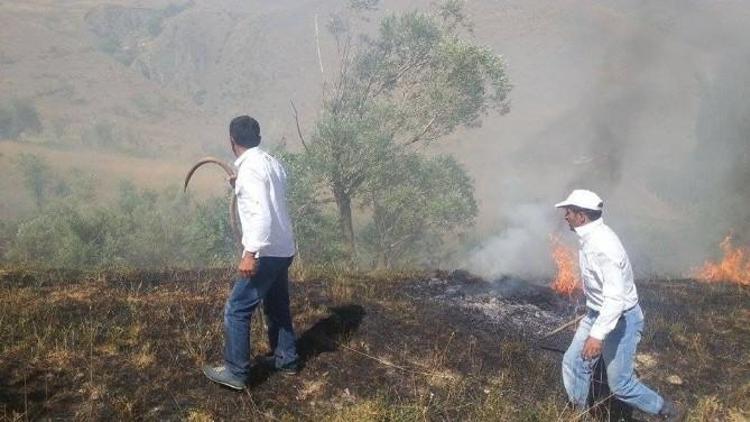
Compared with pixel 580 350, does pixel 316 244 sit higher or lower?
lower

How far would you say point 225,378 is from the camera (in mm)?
4793

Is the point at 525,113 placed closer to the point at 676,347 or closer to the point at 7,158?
the point at 7,158

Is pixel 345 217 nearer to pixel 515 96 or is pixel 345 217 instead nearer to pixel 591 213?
pixel 591 213

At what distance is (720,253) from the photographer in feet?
82.6

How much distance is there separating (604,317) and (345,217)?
15002 millimetres

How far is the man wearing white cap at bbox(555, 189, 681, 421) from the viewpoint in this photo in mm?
4508

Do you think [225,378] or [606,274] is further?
[225,378]

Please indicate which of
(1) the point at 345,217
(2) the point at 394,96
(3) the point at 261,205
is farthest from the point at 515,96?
(3) the point at 261,205

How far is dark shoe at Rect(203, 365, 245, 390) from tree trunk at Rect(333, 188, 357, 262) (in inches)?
529

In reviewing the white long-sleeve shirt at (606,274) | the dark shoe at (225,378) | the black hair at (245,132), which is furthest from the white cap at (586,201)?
the dark shoe at (225,378)

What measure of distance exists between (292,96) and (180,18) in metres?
31.7

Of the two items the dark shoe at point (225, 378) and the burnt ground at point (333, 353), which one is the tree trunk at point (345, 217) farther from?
the dark shoe at point (225, 378)

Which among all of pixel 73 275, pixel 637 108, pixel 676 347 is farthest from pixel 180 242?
pixel 637 108

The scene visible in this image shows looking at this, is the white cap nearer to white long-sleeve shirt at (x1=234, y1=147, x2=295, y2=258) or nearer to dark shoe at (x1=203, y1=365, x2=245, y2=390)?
white long-sleeve shirt at (x1=234, y1=147, x2=295, y2=258)
